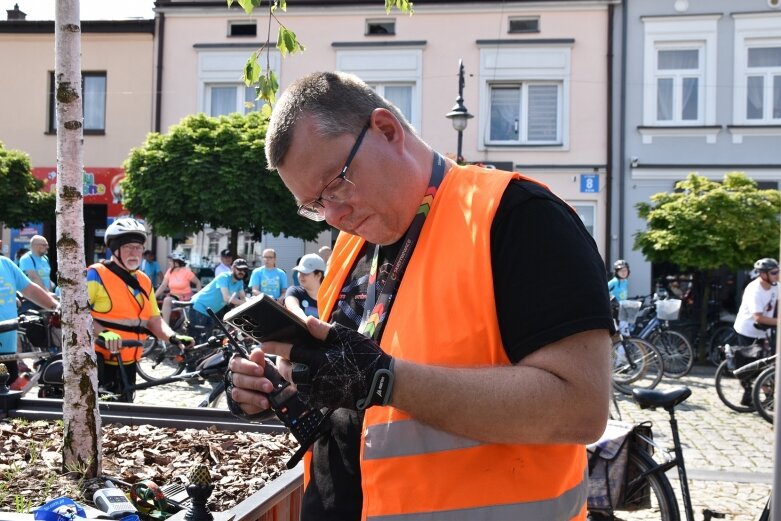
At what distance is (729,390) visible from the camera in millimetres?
9617

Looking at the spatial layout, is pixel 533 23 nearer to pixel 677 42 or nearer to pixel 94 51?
pixel 677 42

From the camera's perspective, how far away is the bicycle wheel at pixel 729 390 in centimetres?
876

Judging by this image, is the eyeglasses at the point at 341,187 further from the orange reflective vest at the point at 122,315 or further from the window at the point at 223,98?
the window at the point at 223,98

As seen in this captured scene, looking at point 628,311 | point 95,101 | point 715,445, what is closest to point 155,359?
point 628,311

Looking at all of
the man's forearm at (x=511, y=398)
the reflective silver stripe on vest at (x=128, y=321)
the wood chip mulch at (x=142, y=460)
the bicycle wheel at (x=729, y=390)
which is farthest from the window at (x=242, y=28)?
the man's forearm at (x=511, y=398)

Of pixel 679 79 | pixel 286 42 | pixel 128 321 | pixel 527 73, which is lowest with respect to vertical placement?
pixel 128 321

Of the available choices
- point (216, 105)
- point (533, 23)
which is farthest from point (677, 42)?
point (216, 105)

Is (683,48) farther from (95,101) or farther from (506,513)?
(506,513)

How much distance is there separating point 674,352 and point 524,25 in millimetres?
10211

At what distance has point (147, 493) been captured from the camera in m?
2.60

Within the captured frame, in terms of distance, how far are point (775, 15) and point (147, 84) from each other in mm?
15415

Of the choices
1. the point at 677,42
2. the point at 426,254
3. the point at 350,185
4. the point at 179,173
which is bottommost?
the point at 426,254

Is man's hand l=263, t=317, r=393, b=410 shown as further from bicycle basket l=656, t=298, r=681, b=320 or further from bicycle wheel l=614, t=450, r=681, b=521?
bicycle basket l=656, t=298, r=681, b=320

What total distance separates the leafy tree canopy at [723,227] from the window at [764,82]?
5549 mm
